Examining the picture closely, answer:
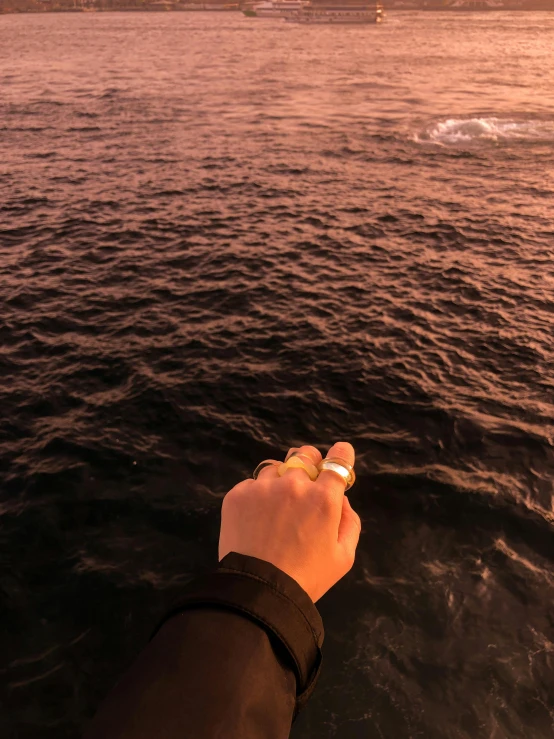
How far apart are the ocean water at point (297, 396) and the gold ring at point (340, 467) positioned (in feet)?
20.6

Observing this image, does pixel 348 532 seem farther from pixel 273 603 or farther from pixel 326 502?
pixel 273 603

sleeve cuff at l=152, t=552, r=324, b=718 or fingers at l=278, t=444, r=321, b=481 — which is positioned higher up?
sleeve cuff at l=152, t=552, r=324, b=718

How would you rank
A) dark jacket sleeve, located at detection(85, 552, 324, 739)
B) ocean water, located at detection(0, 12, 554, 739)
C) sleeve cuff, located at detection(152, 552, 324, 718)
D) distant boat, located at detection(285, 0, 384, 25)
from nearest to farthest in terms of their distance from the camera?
dark jacket sleeve, located at detection(85, 552, 324, 739)
sleeve cuff, located at detection(152, 552, 324, 718)
ocean water, located at detection(0, 12, 554, 739)
distant boat, located at detection(285, 0, 384, 25)

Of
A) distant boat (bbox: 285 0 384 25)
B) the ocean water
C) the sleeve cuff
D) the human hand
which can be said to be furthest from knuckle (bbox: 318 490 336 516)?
distant boat (bbox: 285 0 384 25)

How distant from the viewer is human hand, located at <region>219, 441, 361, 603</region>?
6.11 ft

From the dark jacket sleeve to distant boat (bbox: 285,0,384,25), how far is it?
609 feet

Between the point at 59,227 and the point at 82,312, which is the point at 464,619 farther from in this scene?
the point at 59,227

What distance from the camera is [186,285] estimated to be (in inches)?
720

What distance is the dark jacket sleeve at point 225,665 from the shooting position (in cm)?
124

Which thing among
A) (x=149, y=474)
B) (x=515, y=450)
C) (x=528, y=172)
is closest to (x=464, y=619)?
(x=515, y=450)

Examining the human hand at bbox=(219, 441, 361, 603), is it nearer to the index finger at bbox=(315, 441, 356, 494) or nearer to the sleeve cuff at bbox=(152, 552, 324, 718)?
the index finger at bbox=(315, 441, 356, 494)

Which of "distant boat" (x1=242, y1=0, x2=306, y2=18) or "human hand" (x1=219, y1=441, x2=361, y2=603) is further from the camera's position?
"distant boat" (x1=242, y1=0, x2=306, y2=18)

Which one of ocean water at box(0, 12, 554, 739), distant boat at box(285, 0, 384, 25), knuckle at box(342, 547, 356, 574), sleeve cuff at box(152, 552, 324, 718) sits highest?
distant boat at box(285, 0, 384, 25)

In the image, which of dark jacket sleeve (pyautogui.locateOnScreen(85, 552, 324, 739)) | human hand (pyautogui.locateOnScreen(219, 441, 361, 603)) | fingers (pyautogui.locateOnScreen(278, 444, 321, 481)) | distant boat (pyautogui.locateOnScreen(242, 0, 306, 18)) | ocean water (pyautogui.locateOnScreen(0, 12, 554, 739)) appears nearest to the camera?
dark jacket sleeve (pyautogui.locateOnScreen(85, 552, 324, 739))
